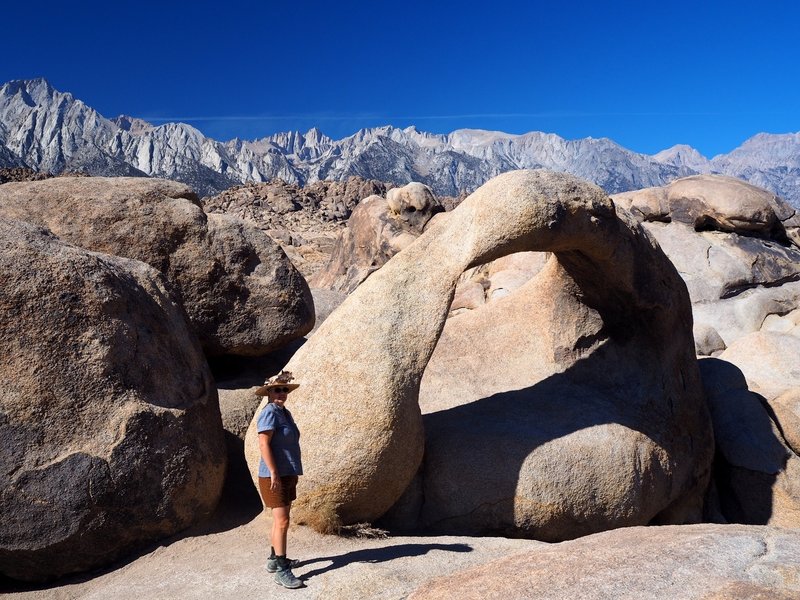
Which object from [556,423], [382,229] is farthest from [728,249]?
[556,423]

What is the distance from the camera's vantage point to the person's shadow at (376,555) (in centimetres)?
388

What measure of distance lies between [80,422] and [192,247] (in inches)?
82.0

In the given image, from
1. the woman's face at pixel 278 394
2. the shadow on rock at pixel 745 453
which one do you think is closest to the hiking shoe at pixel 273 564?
the woman's face at pixel 278 394

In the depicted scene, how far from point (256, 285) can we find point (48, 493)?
8.14 feet

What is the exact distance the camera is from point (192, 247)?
586cm

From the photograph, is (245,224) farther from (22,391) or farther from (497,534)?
(497,534)

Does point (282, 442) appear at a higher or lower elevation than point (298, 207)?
lower

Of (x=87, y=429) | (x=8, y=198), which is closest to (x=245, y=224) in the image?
(x=8, y=198)

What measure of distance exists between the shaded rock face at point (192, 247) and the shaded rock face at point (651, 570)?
3.28 meters

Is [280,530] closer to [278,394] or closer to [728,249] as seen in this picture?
[278,394]

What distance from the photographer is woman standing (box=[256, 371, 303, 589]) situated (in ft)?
A: 12.3

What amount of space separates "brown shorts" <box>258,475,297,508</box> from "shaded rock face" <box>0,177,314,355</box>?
90.5 inches

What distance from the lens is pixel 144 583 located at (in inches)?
153

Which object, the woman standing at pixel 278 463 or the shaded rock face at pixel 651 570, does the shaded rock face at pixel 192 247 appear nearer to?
the woman standing at pixel 278 463
